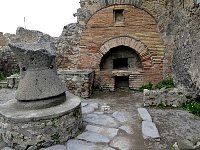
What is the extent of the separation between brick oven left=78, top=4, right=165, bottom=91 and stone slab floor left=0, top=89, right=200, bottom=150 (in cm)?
156

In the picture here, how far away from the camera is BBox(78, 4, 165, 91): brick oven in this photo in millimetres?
8438

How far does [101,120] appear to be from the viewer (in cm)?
551

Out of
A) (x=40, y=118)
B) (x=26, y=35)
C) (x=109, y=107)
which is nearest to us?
(x=40, y=118)

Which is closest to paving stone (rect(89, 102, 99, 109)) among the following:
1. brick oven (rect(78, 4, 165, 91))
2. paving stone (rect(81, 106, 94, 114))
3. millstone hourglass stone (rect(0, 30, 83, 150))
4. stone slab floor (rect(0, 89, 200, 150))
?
stone slab floor (rect(0, 89, 200, 150))

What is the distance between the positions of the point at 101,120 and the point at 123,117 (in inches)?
22.8

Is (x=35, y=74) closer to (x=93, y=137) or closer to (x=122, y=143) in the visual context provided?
(x=93, y=137)

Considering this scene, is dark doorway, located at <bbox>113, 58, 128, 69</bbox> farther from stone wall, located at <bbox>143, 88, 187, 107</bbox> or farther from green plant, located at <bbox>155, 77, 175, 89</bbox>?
stone wall, located at <bbox>143, 88, 187, 107</bbox>

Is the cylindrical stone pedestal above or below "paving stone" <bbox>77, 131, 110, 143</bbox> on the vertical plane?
above

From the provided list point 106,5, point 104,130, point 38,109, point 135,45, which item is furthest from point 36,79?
point 106,5

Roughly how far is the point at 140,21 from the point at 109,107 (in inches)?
139

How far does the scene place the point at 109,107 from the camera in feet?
21.0

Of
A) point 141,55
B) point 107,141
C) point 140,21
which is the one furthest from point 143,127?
point 140,21

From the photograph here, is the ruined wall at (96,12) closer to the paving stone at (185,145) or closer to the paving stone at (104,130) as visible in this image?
the paving stone at (104,130)

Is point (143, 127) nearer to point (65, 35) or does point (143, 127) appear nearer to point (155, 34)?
point (155, 34)
